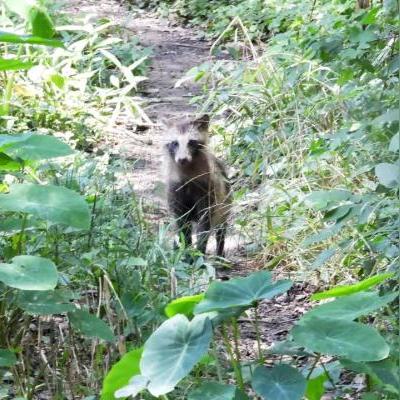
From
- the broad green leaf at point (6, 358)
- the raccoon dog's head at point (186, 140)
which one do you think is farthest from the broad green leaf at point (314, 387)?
the raccoon dog's head at point (186, 140)

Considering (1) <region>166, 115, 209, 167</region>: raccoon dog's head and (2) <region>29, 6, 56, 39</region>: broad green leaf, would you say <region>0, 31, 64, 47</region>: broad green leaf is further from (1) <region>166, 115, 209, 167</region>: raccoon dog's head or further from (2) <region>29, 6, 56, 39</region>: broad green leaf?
(1) <region>166, 115, 209, 167</region>: raccoon dog's head

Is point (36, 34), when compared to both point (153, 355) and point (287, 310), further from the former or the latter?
point (287, 310)

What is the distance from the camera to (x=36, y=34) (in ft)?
9.43

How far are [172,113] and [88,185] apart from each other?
3694 millimetres

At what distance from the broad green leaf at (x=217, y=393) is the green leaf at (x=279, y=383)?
65 mm

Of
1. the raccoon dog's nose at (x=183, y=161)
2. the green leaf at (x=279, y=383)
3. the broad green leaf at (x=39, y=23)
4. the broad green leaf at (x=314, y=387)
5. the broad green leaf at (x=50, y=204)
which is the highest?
the broad green leaf at (x=39, y=23)

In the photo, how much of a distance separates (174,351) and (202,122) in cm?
431

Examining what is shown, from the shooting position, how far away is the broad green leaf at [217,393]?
7.93 feet

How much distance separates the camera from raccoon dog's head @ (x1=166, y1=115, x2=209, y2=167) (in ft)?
21.4

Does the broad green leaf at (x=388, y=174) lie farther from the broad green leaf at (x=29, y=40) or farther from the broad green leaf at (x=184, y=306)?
the broad green leaf at (x=29, y=40)

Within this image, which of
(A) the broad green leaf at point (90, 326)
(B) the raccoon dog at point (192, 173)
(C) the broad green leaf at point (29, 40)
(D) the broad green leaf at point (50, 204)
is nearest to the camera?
(C) the broad green leaf at point (29, 40)

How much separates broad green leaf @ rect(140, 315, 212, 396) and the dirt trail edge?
172 cm

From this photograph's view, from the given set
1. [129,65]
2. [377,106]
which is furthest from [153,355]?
[129,65]

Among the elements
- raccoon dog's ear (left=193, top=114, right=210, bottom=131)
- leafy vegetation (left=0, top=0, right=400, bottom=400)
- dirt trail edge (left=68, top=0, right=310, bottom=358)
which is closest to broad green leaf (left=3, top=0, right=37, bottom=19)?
leafy vegetation (left=0, top=0, right=400, bottom=400)
